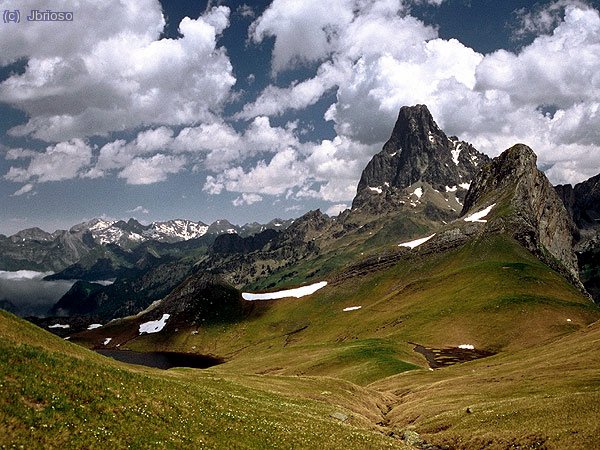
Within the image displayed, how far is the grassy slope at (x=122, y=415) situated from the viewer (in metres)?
21.0

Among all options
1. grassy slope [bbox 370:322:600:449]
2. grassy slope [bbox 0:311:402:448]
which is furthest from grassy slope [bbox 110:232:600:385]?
grassy slope [bbox 0:311:402:448]

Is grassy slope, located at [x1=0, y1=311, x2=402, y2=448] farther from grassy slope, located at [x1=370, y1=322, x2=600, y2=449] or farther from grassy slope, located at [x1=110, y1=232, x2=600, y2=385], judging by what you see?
grassy slope, located at [x1=110, y1=232, x2=600, y2=385]

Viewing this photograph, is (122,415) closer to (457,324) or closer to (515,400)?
(515,400)

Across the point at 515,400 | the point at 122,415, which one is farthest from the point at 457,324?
the point at 122,415

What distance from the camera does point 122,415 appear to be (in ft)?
81.1

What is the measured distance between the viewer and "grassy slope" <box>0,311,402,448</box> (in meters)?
21.0

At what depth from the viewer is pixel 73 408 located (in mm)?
23141

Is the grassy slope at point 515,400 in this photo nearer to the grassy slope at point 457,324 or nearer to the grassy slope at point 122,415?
the grassy slope at point 122,415

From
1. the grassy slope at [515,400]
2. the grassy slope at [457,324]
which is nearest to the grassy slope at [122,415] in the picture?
the grassy slope at [515,400]

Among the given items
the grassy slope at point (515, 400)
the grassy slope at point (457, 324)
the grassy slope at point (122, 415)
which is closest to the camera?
the grassy slope at point (122, 415)

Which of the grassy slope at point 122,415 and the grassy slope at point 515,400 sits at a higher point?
the grassy slope at point 122,415

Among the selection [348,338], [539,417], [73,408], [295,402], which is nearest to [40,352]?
[73,408]

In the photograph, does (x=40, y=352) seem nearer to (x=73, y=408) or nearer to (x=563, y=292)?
(x=73, y=408)

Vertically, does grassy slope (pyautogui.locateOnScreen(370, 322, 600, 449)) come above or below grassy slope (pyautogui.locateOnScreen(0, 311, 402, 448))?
below
